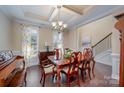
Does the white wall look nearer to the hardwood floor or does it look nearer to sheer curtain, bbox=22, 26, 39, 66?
the hardwood floor

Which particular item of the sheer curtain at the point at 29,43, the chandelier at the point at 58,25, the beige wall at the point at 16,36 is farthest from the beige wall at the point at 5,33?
the chandelier at the point at 58,25

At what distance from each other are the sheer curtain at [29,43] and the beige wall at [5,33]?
191 mm

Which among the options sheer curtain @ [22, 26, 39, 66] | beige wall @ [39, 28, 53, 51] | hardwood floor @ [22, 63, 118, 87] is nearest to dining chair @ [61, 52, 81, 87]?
hardwood floor @ [22, 63, 118, 87]

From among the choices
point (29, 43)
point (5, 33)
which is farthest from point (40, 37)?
point (5, 33)

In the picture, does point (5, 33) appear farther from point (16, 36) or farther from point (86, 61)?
point (86, 61)

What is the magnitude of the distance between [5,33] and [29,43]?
0.33 m

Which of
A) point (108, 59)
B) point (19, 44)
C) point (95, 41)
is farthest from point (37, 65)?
point (108, 59)

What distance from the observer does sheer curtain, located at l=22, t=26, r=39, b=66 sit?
5.27 ft

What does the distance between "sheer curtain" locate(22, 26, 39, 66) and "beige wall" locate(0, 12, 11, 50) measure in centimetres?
19

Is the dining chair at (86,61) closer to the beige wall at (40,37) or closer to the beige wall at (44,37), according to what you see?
the beige wall at (40,37)

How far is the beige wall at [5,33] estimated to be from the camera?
1.42 meters

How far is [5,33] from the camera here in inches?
58.2

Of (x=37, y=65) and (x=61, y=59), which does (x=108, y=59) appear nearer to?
(x=61, y=59)
